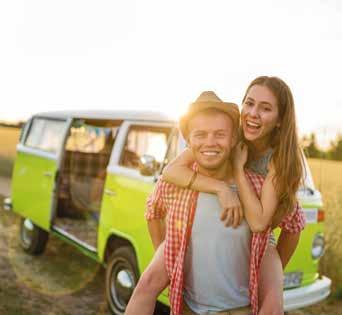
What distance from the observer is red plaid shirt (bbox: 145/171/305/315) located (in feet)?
6.34

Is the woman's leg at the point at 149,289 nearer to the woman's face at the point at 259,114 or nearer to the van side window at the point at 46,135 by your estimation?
the woman's face at the point at 259,114

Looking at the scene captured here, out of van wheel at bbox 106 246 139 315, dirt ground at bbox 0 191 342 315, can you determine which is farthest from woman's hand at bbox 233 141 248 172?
dirt ground at bbox 0 191 342 315

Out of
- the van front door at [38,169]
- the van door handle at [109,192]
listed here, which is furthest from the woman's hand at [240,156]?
the van front door at [38,169]

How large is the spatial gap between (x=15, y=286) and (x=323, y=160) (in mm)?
4483

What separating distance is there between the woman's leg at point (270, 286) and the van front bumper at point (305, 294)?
2.39m

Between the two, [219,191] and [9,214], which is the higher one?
[219,191]

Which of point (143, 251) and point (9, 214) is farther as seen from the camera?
point (9, 214)

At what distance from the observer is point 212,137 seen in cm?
197

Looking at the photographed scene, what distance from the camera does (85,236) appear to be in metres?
6.22

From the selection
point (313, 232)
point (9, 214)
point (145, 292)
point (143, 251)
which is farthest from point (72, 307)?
point (9, 214)

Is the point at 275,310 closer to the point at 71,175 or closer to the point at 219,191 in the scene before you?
the point at 219,191

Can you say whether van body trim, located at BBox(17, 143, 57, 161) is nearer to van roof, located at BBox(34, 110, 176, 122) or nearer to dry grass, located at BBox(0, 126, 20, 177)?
van roof, located at BBox(34, 110, 176, 122)

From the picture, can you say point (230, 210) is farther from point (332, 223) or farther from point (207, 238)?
point (332, 223)

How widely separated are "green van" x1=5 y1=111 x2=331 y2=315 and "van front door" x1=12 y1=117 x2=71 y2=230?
0.04 ft
